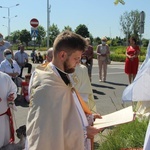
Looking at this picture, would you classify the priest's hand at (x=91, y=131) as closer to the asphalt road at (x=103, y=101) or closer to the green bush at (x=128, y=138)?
the green bush at (x=128, y=138)

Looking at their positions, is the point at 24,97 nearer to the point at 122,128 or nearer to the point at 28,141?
the point at 122,128

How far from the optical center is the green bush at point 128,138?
3.86 meters

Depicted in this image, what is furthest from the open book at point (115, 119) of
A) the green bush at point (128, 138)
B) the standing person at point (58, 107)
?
the green bush at point (128, 138)

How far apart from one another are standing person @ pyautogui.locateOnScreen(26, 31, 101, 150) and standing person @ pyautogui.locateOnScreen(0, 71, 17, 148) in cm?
152

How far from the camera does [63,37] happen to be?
2.53 m

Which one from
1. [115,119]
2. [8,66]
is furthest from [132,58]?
[115,119]

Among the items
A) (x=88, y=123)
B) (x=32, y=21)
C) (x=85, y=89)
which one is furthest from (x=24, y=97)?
(x=32, y=21)

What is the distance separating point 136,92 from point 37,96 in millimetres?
732

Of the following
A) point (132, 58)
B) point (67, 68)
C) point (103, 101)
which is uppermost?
point (67, 68)

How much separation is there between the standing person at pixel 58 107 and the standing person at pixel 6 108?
59.8 inches

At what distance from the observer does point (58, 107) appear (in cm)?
246

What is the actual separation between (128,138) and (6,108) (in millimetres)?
1542

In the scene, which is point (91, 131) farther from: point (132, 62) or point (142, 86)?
point (132, 62)

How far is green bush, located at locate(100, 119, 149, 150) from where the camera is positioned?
3.86 metres
